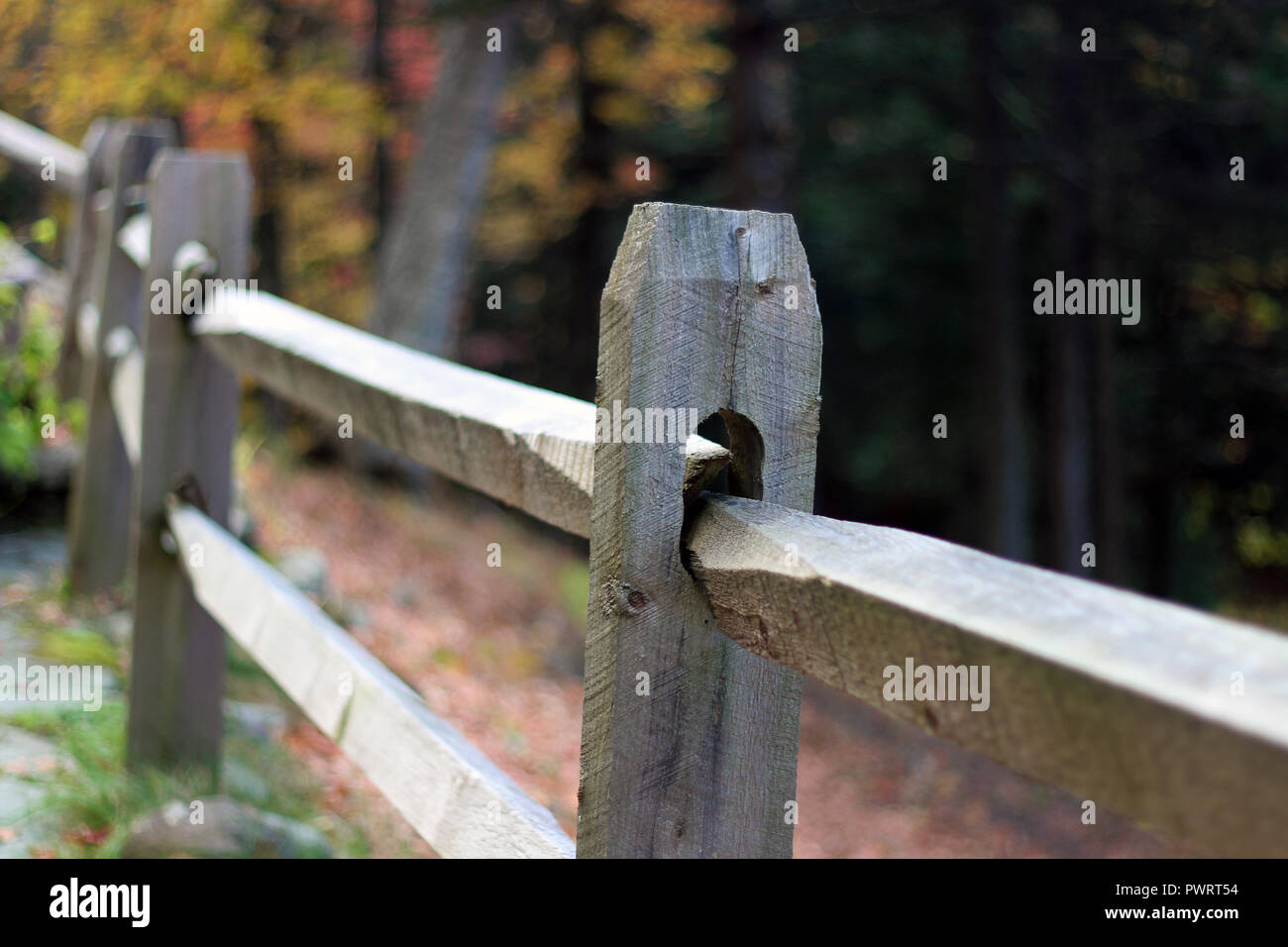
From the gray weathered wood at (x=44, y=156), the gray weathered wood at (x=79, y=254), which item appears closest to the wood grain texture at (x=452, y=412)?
the gray weathered wood at (x=79, y=254)

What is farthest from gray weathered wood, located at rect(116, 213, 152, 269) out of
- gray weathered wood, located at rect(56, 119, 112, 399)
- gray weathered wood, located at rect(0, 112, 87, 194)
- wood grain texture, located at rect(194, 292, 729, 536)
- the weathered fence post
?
the weathered fence post

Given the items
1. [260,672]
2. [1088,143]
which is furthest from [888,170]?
[260,672]

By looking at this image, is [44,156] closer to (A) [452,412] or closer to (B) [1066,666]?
(A) [452,412]

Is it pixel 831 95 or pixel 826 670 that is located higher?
pixel 831 95

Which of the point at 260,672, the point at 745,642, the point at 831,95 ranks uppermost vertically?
the point at 831,95

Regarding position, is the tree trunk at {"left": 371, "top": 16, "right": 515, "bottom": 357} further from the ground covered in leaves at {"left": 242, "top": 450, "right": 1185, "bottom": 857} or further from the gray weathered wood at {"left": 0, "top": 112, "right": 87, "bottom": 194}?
the gray weathered wood at {"left": 0, "top": 112, "right": 87, "bottom": 194}

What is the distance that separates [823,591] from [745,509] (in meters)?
0.22

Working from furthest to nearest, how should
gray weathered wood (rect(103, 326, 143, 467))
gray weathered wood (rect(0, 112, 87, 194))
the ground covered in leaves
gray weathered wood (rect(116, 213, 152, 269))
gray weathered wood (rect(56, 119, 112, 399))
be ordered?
the ground covered in leaves → gray weathered wood (rect(0, 112, 87, 194)) → gray weathered wood (rect(56, 119, 112, 399)) → gray weathered wood (rect(116, 213, 152, 269)) → gray weathered wood (rect(103, 326, 143, 467))

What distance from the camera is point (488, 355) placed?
1714 centimetres

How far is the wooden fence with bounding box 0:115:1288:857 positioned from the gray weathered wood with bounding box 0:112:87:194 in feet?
13.3

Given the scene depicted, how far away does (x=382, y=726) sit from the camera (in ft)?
6.93

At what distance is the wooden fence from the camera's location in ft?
2.93

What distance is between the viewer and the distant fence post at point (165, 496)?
338cm
